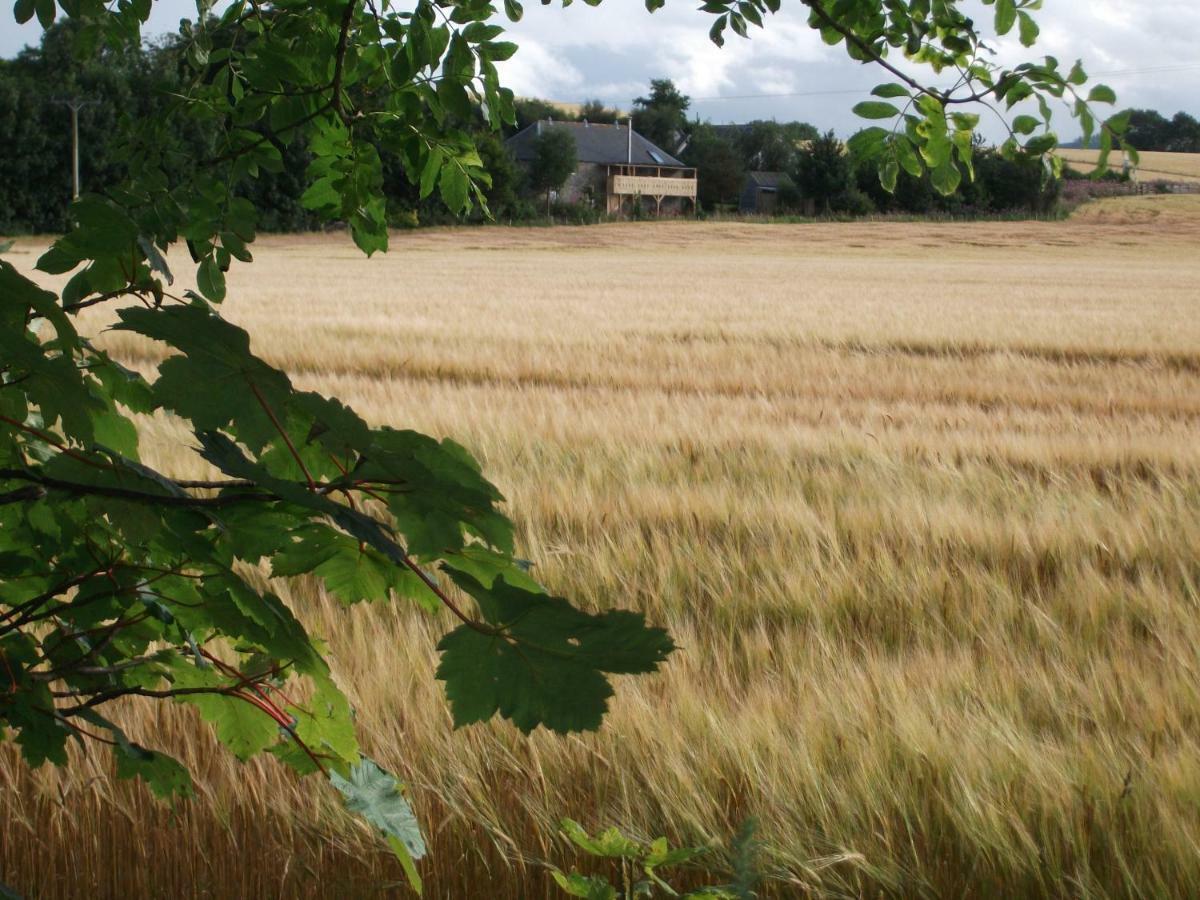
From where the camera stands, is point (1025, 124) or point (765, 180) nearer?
point (1025, 124)

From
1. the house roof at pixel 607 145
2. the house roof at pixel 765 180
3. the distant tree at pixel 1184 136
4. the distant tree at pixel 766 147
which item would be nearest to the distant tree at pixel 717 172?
the house roof at pixel 607 145

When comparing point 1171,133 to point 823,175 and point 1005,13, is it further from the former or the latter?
point 1005,13

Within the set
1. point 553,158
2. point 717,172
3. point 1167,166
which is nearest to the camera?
point 553,158

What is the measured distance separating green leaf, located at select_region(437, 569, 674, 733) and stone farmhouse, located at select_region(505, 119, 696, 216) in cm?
5789

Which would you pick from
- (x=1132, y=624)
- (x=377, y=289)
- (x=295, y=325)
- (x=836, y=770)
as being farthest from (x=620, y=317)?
A: (x=836, y=770)

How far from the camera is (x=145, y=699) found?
1574mm

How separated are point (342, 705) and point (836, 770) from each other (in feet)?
2.23

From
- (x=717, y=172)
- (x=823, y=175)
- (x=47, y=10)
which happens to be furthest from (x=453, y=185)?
(x=717, y=172)

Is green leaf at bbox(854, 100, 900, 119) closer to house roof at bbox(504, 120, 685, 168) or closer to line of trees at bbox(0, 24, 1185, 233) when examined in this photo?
line of trees at bbox(0, 24, 1185, 233)

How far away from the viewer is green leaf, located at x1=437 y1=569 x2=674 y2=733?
0.52 m

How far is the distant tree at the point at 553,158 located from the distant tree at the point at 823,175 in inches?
438

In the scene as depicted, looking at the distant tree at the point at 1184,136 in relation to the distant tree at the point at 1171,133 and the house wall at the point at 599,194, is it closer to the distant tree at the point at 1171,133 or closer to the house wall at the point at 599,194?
the distant tree at the point at 1171,133

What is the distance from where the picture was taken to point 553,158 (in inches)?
1980

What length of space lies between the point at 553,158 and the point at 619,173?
461 inches
